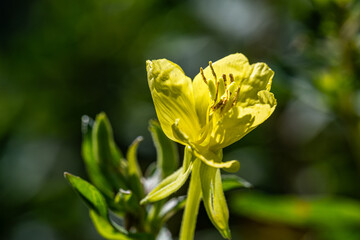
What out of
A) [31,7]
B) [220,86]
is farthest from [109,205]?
[31,7]

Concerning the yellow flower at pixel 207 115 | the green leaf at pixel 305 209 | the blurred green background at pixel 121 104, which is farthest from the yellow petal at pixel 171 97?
the blurred green background at pixel 121 104

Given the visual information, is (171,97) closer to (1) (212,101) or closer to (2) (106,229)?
(1) (212,101)

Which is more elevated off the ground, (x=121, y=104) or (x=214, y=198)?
Result: (x=214, y=198)

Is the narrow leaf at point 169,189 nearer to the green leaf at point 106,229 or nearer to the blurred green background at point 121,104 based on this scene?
the green leaf at point 106,229

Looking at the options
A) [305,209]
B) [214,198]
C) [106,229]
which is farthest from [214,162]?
[305,209]

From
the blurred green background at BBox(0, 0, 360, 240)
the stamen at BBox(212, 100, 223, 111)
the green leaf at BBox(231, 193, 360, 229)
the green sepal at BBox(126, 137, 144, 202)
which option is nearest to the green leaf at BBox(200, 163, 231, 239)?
the stamen at BBox(212, 100, 223, 111)

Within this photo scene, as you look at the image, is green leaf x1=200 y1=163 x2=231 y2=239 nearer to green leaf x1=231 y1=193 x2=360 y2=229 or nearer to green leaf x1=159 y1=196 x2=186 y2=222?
green leaf x1=159 y1=196 x2=186 y2=222

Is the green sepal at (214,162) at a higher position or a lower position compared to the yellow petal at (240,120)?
lower
